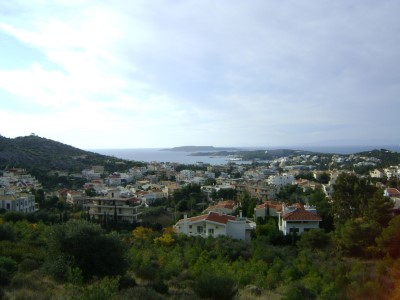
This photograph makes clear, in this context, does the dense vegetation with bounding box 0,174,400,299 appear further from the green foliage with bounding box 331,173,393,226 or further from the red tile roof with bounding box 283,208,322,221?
the red tile roof with bounding box 283,208,322,221

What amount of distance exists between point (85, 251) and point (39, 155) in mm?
80298

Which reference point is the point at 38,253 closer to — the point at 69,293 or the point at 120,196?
the point at 69,293

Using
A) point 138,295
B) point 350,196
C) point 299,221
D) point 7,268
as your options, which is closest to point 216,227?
point 299,221

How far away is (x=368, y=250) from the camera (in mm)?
19391

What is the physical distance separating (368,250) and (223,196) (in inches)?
1315

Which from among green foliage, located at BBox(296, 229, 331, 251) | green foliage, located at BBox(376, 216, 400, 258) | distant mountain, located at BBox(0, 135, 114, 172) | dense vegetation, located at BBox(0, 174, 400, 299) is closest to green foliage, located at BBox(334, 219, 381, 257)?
dense vegetation, located at BBox(0, 174, 400, 299)

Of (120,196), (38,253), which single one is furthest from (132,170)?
(38,253)

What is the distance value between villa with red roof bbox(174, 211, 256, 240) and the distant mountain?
49.6 meters

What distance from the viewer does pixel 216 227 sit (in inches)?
1131

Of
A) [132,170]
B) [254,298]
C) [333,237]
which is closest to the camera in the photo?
[254,298]

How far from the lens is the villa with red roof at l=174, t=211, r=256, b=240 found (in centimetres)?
2834

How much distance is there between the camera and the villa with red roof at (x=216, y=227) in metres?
28.3

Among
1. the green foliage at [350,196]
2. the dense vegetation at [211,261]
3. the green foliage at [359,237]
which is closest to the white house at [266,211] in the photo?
the dense vegetation at [211,261]

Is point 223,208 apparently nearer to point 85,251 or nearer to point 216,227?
point 216,227
